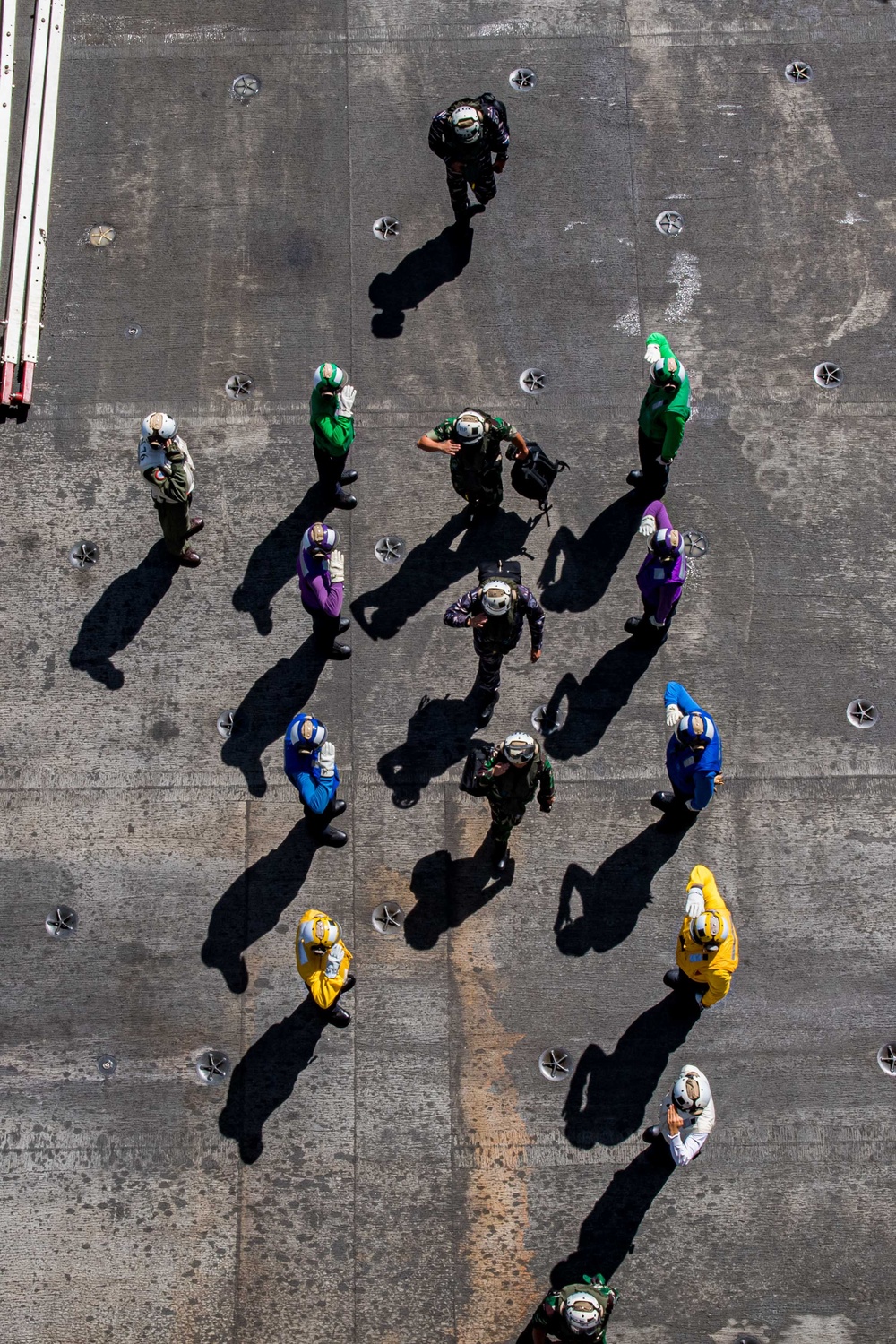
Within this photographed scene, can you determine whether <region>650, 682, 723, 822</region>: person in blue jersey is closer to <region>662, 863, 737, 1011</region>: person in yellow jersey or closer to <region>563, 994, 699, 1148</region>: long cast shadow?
<region>662, 863, 737, 1011</region>: person in yellow jersey

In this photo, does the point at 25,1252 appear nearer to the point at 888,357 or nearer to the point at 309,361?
the point at 309,361

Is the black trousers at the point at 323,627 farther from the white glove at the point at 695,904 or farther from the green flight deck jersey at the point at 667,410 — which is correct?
the white glove at the point at 695,904

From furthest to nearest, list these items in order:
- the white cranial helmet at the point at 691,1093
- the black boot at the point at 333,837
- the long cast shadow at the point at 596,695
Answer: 1. the long cast shadow at the point at 596,695
2. the black boot at the point at 333,837
3. the white cranial helmet at the point at 691,1093

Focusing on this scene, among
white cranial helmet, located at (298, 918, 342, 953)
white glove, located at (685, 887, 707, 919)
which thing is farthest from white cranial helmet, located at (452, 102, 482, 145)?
white cranial helmet, located at (298, 918, 342, 953)

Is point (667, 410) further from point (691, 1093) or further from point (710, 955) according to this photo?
point (691, 1093)

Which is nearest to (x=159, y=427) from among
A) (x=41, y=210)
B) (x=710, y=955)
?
(x=41, y=210)

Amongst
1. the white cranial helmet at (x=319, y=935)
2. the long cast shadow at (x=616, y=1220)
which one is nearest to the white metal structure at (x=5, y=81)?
the white cranial helmet at (x=319, y=935)
